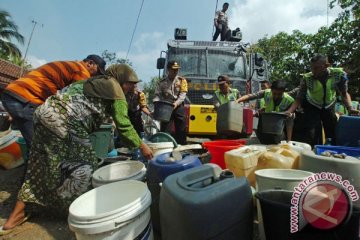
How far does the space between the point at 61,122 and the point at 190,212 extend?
5.23ft

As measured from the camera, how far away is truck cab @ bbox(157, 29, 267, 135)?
6281 mm

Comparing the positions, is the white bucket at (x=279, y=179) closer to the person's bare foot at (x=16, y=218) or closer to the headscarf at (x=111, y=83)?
the headscarf at (x=111, y=83)

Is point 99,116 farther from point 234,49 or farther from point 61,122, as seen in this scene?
point 234,49

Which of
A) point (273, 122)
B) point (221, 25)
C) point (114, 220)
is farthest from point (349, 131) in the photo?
Answer: point (221, 25)

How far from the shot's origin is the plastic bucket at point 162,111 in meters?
4.52

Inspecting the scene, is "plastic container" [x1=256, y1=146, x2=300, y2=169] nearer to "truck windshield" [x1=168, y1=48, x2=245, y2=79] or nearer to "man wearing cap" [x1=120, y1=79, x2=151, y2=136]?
"man wearing cap" [x1=120, y1=79, x2=151, y2=136]

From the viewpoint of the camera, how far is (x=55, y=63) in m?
3.29

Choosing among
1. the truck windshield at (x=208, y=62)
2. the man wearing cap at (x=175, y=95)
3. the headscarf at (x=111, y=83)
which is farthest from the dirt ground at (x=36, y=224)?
the truck windshield at (x=208, y=62)

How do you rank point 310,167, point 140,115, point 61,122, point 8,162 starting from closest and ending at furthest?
1. point 310,167
2. point 61,122
3. point 8,162
4. point 140,115

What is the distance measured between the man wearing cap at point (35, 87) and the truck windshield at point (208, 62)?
3388 mm

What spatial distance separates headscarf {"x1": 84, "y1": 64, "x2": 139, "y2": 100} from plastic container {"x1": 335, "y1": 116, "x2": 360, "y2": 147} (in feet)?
7.88

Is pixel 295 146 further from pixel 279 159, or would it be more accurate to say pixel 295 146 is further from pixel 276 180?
pixel 276 180

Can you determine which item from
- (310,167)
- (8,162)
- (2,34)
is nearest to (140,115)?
(8,162)

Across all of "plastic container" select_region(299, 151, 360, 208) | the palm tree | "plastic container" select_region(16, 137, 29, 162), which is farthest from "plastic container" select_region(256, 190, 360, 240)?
the palm tree
